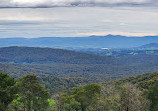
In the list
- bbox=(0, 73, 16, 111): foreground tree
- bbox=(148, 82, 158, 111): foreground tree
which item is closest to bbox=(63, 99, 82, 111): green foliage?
bbox=(0, 73, 16, 111): foreground tree

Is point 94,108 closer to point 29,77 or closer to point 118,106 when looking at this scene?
point 118,106

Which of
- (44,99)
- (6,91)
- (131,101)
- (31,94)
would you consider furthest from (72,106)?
(6,91)

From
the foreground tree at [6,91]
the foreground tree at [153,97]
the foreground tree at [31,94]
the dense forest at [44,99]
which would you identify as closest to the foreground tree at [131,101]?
the dense forest at [44,99]

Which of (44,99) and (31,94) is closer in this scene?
(31,94)

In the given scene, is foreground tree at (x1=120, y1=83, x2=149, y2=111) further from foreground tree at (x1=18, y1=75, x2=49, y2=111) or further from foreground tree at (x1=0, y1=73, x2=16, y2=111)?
foreground tree at (x1=0, y1=73, x2=16, y2=111)

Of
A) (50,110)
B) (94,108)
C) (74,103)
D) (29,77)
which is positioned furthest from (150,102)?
(29,77)

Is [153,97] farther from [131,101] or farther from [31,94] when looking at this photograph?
[31,94]
